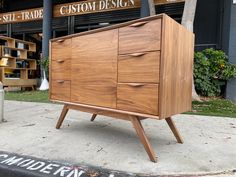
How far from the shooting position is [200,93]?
6.90m

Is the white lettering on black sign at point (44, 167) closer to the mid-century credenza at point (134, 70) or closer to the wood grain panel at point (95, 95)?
the mid-century credenza at point (134, 70)

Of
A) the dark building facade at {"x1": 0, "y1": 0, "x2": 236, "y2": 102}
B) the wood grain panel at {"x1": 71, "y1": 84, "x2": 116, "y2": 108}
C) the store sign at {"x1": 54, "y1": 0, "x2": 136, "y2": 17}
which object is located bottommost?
the wood grain panel at {"x1": 71, "y1": 84, "x2": 116, "y2": 108}

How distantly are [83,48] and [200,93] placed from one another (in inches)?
185

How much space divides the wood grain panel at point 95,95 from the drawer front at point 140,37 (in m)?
0.48

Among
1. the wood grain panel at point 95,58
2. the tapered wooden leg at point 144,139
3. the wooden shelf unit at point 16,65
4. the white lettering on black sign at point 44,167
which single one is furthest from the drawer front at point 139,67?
the wooden shelf unit at point 16,65

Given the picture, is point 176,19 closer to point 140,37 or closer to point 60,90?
point 60,90

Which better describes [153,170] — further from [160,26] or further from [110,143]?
[160,26]

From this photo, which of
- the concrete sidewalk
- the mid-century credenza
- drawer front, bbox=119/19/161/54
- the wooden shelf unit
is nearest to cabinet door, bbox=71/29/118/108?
the mid-century credenza

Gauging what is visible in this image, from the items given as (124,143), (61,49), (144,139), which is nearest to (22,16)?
(61,49)

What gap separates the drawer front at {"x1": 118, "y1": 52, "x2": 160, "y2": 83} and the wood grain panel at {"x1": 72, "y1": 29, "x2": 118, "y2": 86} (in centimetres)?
12

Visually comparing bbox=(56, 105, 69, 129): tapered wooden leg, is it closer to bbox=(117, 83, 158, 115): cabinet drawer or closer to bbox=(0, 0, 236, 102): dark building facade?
bbox=(117, 83, 158, 115): cabinet drawer

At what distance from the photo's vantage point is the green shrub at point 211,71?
259 inches

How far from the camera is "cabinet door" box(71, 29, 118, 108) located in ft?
9.03

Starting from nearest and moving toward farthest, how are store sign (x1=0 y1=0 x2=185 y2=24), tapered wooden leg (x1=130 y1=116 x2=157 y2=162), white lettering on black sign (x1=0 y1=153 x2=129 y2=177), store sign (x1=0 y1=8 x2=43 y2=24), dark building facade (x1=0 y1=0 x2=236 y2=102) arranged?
1. white lettering on black sign (x1=0 y1=153 x2=129 y2=177)
2. tapered wooden leg (x1=130 y1=116 x2=157 y2=162)
3. dark building facade (x1=0 y1=0 x2=236 y2=102)
4. store sign (x1=0 y1=0 x2=185 y2=24)
5. store sign (x1=0 y1=8 x2=43 y2=24)
